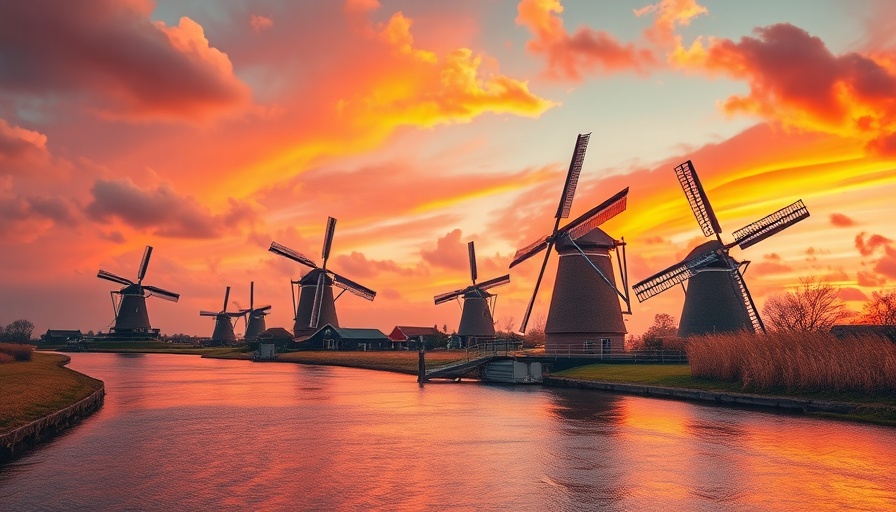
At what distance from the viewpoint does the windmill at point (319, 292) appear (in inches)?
3824

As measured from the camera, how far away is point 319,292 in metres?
97.5

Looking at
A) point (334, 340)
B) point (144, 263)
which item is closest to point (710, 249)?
point (334, 340)

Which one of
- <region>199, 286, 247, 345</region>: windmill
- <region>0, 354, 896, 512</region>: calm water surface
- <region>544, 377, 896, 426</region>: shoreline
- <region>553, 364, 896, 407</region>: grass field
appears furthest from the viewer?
<region>199, 286, 247, 345</region>: windmill

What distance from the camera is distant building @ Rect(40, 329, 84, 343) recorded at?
165125 mm

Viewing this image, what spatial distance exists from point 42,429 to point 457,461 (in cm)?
1464

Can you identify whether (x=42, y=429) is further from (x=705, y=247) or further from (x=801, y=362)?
(x=705, y=247)

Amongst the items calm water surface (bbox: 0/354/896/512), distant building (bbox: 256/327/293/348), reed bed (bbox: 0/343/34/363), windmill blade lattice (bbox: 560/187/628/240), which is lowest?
calm water surface (bbox: 0/354/896/512)

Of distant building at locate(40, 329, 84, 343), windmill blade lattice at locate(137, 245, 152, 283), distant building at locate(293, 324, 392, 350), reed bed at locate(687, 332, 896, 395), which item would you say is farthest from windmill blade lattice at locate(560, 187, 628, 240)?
distant building at locate(40, 329, 84, 343)

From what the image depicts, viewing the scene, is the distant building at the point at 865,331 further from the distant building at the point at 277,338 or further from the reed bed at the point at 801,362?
the distant building at the point at 277,338

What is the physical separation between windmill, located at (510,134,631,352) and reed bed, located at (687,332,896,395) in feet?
50.4

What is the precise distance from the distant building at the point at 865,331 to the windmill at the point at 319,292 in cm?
7264

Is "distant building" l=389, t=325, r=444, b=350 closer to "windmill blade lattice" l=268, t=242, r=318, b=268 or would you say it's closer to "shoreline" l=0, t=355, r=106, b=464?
"windmill blade lattice" l=268, t=242, r=318, b=268

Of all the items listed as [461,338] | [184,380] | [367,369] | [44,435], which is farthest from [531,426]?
[461,338]

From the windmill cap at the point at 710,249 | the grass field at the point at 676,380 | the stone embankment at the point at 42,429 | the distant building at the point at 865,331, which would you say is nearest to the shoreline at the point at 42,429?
the stone embankment at the point at 42,429
